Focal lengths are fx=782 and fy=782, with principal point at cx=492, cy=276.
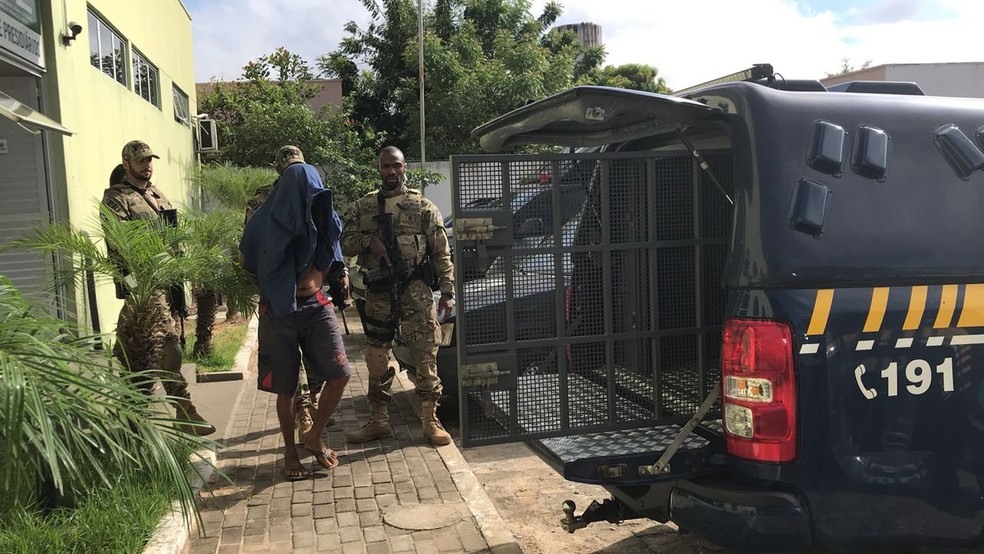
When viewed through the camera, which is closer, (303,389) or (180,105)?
(303,389)

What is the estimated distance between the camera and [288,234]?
14.7 feet

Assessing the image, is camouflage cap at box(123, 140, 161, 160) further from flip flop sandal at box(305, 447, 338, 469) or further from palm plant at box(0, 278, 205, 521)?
palm plant at box(0, 278, 205, 521)

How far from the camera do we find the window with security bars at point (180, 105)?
14938 mm

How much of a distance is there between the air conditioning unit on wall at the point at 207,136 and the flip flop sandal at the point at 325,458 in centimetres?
1386

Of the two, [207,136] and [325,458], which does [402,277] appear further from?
[207,136]

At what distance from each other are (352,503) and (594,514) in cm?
160

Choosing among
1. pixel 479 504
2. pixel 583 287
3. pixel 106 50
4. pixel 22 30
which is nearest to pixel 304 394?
pixel 479 504

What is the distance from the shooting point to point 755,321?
2.65m

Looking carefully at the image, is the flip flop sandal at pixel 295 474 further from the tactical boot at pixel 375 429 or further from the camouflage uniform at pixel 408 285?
the camouflage uniform at pixel 408 285

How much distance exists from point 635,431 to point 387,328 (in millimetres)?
2396

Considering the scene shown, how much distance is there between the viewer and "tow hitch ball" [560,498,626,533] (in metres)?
3.38

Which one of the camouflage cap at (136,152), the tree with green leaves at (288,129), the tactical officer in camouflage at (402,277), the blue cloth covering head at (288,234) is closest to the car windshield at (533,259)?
the blue cloth covering head at (288,234)

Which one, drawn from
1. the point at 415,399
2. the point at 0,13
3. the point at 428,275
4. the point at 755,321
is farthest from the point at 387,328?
the point at 0,13

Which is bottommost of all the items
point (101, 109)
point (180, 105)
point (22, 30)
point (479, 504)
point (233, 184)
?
point (479, 504)
